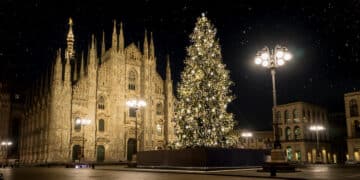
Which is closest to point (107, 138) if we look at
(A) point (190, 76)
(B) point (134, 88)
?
(B) point (134, 88)

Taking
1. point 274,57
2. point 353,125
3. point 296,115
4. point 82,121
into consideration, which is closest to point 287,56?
point 274,57

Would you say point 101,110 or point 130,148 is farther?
point 130,148

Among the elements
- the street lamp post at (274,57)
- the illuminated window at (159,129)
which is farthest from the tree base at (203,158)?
the illuminated window at (159,129)

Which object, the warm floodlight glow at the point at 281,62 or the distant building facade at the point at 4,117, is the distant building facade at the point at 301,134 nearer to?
the warm floodlight glow at the point at 281,62

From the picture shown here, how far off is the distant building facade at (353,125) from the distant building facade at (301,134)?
8.30m

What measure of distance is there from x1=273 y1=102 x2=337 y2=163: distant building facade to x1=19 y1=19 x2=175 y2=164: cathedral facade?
927 inches

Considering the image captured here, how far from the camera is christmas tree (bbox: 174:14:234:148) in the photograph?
2952cm

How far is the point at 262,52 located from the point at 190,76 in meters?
A: 9.86

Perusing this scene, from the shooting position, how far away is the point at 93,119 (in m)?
52.9

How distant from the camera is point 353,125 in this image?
59.9 m

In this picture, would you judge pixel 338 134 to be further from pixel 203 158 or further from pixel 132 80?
pixel 203 158

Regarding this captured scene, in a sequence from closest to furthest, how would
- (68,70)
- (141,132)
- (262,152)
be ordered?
(262,152)
(68,70)
(141,132)

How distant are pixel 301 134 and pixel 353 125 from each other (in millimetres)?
9985

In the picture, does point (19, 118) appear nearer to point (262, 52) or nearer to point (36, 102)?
point (36, 102)
